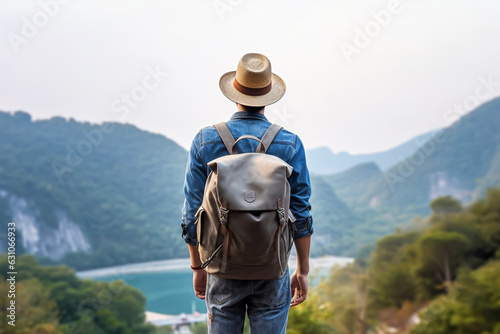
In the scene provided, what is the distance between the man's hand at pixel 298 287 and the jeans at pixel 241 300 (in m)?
0.14

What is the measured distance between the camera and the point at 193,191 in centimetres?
130

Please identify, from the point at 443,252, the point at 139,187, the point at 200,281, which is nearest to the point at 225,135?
the point at 200,281

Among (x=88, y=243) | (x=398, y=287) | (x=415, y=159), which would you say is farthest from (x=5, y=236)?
(x=415, y=159)

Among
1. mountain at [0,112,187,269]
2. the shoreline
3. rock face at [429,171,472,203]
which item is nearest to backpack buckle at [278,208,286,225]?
rock face at [429,171,472,203]

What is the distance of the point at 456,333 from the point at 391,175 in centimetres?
789

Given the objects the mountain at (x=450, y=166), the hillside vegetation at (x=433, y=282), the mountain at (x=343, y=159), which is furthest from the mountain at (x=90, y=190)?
the hillside vegetation at (x=433, y=282)

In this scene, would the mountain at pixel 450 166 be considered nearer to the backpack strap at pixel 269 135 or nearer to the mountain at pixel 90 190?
the mountain at pixel 90 190

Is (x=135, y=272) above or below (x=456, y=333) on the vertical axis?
above

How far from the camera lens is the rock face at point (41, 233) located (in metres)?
14.0

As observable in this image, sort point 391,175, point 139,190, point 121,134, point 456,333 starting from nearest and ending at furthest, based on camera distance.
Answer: point 456,333
point 391,175
point 139,190
point 121,134

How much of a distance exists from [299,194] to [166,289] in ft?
37.8

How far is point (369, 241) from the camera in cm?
1116

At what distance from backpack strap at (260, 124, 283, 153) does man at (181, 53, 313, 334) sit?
15 millimetres

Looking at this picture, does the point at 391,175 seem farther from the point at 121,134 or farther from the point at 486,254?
the point at 121,134
